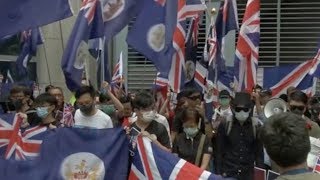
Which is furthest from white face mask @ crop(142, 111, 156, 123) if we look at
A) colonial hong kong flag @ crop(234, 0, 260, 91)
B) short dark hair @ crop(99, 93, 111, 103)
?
colonial hong kong flag @ crop(234, 0, 260, 91)

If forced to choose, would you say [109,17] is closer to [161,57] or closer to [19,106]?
[161,57]

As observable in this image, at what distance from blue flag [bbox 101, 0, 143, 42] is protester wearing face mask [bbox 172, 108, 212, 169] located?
1.36 metres

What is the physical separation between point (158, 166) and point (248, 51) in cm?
457

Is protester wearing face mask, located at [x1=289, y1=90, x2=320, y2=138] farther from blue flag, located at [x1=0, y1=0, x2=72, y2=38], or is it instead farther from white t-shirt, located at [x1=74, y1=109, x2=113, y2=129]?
blue flag, located at [x1=0, y1=0, x2=72, y2=38]

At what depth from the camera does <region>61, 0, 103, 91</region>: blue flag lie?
22.5 feet

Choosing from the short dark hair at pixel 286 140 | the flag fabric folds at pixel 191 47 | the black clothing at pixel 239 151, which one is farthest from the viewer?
the flag fabric folds at pixel 191 47

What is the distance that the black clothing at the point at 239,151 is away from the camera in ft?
23.6

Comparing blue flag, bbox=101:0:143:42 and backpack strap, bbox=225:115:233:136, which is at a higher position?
blue flag, bbox=101:0:143:42

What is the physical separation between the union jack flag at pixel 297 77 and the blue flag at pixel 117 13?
4.15 m

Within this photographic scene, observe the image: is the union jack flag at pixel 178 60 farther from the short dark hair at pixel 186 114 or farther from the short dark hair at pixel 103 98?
the short dark hair at pixel 186 114

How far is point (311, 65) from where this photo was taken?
11055 millimetres

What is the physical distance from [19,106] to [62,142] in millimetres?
2173

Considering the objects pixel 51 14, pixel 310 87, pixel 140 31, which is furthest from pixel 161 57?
pixel 310 87

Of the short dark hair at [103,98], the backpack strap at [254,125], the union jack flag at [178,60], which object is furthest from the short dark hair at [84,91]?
the short dark hair at [103,98]
